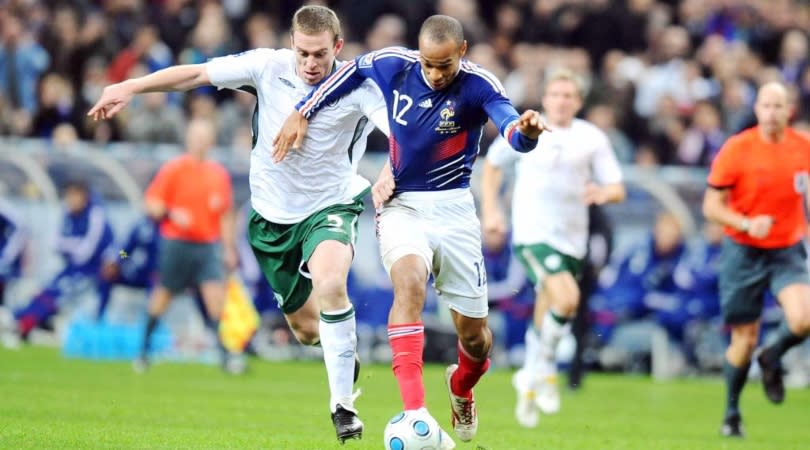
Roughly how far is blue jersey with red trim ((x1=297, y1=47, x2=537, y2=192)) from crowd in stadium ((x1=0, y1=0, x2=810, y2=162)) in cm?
1148

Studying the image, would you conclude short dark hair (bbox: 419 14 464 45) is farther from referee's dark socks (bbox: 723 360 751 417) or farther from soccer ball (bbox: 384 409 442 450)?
referee's dark socks (bbox: 723 360 751 417)

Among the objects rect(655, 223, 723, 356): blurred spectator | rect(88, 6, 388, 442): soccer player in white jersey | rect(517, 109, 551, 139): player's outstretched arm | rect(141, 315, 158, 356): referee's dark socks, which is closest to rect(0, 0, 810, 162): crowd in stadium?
rect(655, 223, 723, 356): blurred spectator

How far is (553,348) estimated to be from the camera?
548 inches

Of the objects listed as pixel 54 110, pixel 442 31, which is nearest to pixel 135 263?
pixel 54 110

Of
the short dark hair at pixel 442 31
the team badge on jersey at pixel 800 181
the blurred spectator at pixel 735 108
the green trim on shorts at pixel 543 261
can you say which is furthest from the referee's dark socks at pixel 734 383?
the blurred spectator at pixel 735 108

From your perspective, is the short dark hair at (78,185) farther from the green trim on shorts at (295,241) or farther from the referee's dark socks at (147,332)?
the green trim on shorts at (295,241)

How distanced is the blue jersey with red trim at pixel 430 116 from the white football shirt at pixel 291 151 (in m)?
0.59

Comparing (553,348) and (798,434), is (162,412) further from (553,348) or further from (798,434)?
(798,434)

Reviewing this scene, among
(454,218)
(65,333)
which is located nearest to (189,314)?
(65,333)

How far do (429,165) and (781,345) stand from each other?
4681 mm

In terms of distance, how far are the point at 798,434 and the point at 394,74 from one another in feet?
17.7

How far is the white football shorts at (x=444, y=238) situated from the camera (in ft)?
31.6

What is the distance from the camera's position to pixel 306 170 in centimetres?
1048

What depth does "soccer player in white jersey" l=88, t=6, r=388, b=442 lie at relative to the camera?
32.0 ft
